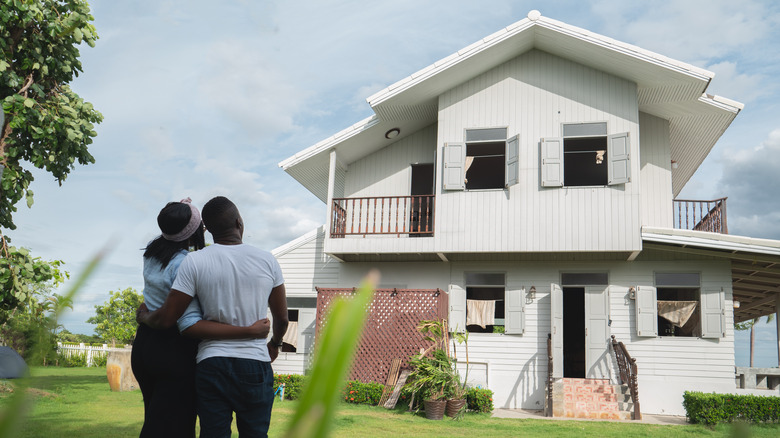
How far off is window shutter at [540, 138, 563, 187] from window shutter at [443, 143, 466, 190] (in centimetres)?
170

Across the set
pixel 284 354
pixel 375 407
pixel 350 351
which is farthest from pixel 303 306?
pixel 350 351

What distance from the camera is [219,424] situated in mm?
2602

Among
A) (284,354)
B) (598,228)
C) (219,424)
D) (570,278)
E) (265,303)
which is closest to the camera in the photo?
(219,424)

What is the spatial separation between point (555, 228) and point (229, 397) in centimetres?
1025

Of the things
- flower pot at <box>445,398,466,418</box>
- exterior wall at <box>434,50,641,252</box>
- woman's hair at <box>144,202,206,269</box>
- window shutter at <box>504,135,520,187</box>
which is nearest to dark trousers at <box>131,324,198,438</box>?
woman's hair at <box>144,202,206,269</box>

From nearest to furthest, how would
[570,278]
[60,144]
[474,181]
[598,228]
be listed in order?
[60,144], [598,228], [570,278], [474,181]

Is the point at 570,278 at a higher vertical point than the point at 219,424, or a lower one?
higher

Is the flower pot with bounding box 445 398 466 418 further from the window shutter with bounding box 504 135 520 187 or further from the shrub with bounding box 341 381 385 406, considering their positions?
the window shutter with bounding box 504 135 520 187

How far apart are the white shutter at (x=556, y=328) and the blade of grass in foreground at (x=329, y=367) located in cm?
1237

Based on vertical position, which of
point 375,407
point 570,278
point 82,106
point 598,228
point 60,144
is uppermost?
point 82,106

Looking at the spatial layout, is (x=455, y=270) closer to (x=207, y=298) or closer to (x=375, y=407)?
(x=375, y=407)

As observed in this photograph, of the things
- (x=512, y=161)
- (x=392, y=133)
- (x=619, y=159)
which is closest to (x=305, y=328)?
(x=392, y=133)

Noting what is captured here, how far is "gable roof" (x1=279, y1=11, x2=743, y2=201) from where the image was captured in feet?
38.9

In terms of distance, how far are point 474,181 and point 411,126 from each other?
129 inches
